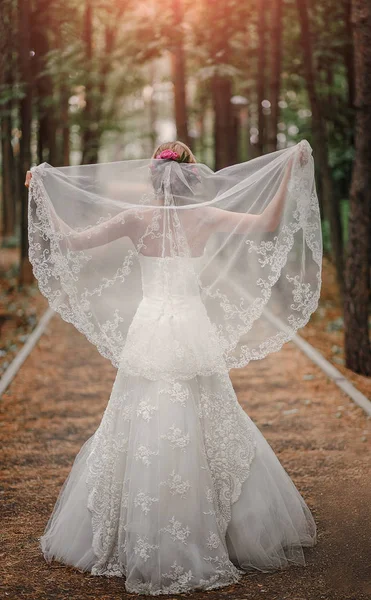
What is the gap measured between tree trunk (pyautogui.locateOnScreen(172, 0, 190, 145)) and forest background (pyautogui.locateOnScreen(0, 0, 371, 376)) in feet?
0.07

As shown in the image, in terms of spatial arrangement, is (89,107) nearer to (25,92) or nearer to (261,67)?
(25,92)

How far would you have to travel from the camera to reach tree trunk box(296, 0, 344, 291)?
13.8m

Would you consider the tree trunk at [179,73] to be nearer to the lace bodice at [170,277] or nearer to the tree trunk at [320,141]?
the tree trunk at [320,141]

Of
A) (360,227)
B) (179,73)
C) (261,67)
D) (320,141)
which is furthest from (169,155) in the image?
(261,67)

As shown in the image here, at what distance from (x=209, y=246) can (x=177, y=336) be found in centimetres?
82

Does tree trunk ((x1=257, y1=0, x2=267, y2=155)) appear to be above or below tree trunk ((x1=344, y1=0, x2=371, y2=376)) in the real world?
above

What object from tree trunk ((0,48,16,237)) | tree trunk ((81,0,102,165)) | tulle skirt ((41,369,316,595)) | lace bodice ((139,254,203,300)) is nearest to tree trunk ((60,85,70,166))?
tree trunk ((81,0,102,165))

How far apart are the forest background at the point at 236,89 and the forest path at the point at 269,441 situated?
1.14 metres

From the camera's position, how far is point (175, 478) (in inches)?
201

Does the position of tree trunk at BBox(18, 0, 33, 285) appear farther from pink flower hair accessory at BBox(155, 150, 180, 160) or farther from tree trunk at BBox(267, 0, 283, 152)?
pink flower hair accessory at BBox(155, 150, 180, 160)

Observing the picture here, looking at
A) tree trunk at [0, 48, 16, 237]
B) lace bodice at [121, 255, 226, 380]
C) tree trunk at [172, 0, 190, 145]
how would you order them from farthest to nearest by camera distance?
tree trunk at [0, 48, 16, 237]
tree trunk at [172, 0, 190, 145]
lace bodice at [121, 255, 226, 380]

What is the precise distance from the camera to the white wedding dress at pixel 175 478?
501cm

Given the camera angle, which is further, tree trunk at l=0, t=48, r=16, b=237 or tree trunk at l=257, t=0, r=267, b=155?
tree trunk at l=0, t=48, r=16, b=237

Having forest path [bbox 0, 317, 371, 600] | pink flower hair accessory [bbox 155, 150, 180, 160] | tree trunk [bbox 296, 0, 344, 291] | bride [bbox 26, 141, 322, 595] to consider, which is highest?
tree trunk [bbox 296, 0, 344, 291]
